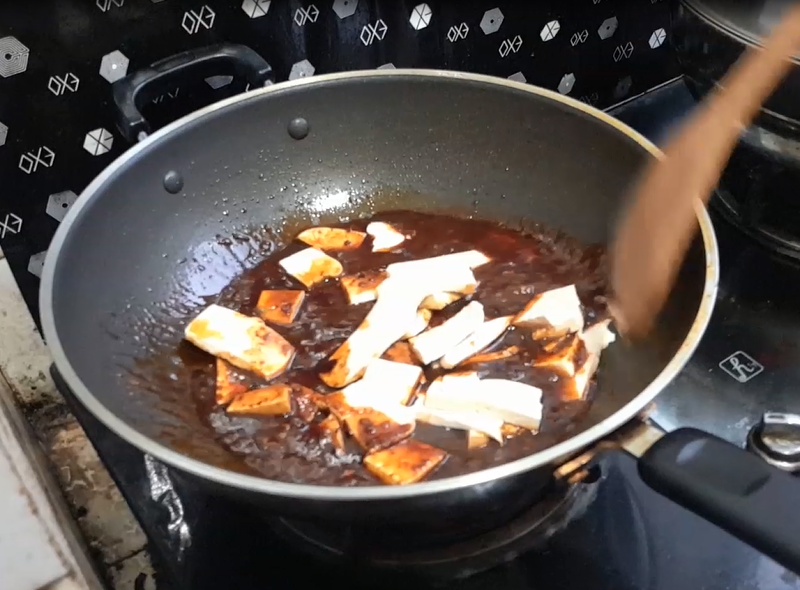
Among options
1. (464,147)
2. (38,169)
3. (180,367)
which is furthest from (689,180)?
(38,169)

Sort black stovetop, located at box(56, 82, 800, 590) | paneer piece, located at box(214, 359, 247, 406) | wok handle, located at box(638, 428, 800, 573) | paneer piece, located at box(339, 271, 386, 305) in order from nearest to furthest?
wok handle, located at box(638, 428, 800, 573), black stovetop, located at box(56, 82, 800, 590), paneer piece, located at box(214, 359, 247, 406), paneer piece, located at box(339, 271, 386, 305)

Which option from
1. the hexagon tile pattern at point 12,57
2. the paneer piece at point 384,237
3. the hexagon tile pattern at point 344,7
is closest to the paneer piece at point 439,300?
the paneer piece at point 384,237

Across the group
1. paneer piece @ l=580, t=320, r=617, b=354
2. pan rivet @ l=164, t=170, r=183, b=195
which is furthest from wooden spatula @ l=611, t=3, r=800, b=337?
pan rivet @ l=164, t=170, r=183, b=195

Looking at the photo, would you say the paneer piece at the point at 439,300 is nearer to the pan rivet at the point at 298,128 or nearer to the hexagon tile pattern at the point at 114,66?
the pan rivet at the point at 298,128

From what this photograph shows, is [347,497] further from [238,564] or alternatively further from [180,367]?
[180,367]

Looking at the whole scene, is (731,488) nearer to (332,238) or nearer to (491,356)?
(491,356)

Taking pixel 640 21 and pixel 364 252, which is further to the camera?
pixel 640 21

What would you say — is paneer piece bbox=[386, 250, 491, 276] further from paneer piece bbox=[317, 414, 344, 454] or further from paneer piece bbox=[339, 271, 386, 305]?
paneer piece bbox=[317, 414, 344, 454]
